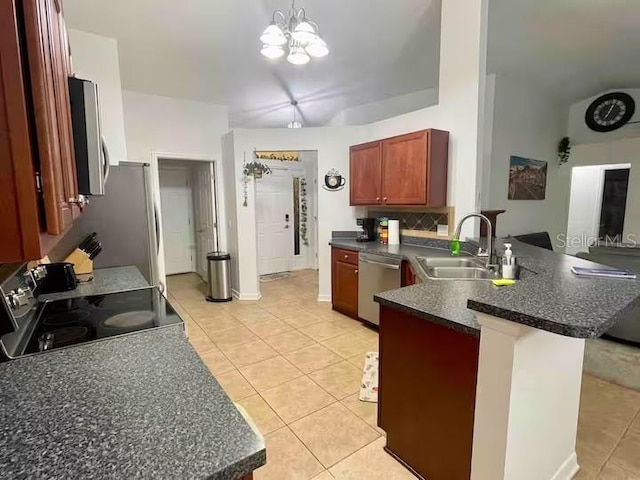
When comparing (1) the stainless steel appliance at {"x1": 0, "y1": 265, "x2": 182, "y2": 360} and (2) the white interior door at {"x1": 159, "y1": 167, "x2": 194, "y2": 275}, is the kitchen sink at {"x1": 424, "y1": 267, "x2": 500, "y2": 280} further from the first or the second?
(2) the white interior door at {"x1": 159, "y1": 167, "x2": 194, "y2": 275}

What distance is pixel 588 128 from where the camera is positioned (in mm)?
5605

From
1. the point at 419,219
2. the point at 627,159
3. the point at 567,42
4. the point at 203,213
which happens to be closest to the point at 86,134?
the point at 419,219

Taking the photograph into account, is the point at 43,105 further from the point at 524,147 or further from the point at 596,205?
the point at 596,205

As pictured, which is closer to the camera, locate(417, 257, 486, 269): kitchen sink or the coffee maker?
locate(417, 257, 486, 269): kitchen sink

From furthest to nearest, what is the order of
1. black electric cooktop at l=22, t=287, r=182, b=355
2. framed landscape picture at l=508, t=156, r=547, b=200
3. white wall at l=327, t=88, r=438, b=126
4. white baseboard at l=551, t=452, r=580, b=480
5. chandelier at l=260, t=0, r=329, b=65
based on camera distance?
framed landscape picture at l=508, t=156, r=547, b=200, white wall at l=327, t=88, r=438, b=126, chandelier at l=260, t=0, r=329, b=65, white baseboard at l=551, t=452, r=580, b=480, black electric cooktop at l=22, t=287, r=182, b=355

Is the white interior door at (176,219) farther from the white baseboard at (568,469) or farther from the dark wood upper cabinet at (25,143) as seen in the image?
the white baseboard at (568,469)

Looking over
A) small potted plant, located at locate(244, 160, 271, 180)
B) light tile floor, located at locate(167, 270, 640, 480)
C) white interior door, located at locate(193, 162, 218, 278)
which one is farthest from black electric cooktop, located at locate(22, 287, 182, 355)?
white interior door, located at locate(193, 162, 218, 278)

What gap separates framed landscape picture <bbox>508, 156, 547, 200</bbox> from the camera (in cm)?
495

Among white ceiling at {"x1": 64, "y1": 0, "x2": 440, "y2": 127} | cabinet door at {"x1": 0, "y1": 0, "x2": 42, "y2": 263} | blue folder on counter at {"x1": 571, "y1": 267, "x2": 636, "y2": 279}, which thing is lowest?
blue folder on counter at {"x1": 571, "y1": 267, "x2": 636, "y2": 279}

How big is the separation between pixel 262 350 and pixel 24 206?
2803mm

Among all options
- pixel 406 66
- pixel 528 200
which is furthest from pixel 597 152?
pixel 406 66

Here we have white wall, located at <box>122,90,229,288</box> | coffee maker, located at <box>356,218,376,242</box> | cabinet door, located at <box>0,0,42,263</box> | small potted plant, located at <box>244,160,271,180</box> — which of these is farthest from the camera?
small potted plant, located at <box>244,160,271,180</box>

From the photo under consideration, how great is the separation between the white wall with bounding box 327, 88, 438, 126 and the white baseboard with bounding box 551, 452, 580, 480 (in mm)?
4223

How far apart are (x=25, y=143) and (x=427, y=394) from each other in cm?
166
